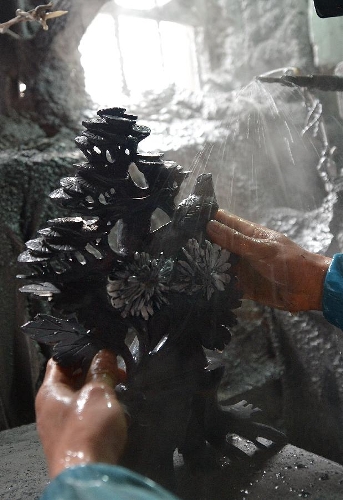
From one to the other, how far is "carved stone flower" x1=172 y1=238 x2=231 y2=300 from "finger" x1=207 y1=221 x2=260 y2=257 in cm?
2

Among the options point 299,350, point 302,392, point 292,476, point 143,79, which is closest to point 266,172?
point 299,350

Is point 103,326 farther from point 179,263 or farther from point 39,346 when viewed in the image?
point 39,346

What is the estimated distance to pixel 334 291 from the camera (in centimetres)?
139

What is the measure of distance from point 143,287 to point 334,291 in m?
0.55

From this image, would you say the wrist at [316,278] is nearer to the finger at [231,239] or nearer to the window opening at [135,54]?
the finger at [231,239]

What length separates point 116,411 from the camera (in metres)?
1.19

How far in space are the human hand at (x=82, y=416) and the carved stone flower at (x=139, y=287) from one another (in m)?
0.17

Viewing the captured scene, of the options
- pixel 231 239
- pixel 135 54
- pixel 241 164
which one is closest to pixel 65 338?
pixel 231 239

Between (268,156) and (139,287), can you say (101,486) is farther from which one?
(268,156)

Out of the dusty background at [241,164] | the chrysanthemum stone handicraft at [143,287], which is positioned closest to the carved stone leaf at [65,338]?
the chrysanthemum stone handicraft at [143,287]

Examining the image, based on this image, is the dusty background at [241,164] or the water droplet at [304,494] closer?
the water droplet at [304,494]

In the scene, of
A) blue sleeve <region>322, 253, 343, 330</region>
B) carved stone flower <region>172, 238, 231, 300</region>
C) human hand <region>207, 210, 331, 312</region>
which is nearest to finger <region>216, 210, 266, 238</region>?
human hand <region>207, 210, 331, 312</region>

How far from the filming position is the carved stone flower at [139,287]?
132cm

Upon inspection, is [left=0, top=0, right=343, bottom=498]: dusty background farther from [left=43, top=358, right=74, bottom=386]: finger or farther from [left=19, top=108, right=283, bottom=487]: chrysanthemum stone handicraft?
[left=19, top=108, right=283, bottom=487]: chrysanthemum stone handicraft
